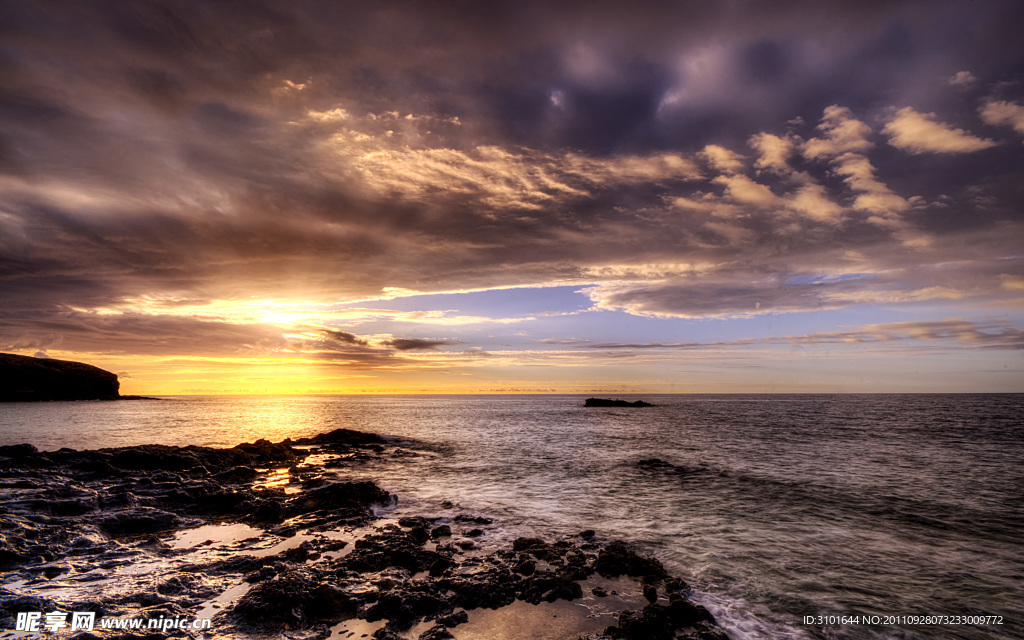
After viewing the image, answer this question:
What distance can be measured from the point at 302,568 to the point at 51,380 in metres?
196

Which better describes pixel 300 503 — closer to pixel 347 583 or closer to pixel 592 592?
pixel 347 583

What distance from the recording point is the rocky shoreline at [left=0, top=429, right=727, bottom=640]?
26.2ft

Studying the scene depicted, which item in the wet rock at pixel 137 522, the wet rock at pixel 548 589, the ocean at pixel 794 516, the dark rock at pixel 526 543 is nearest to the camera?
the wet rock at pixel 548 589

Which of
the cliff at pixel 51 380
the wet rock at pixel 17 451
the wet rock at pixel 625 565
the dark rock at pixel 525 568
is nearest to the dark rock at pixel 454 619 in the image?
the dark rock at pixel 525 568

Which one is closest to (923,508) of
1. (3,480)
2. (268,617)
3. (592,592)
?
(592,592)

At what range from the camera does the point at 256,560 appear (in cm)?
1081

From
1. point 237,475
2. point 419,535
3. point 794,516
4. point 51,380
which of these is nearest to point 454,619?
point 419,535

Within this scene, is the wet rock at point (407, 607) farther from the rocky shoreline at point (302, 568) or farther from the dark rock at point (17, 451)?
the dark rock at point (17, 451)

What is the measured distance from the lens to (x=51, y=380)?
140 metres

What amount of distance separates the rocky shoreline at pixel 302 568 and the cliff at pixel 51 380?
6687 inches

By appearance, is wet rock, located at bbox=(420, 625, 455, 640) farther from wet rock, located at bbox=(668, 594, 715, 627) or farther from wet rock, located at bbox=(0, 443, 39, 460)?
wet rock, located at bbox=(0, 443, 39, 460)

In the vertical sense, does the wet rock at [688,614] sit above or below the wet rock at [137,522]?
above

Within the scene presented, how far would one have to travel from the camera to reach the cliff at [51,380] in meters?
128

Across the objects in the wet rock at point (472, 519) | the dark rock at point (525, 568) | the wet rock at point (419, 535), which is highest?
the dark rock at point (525, 568)
